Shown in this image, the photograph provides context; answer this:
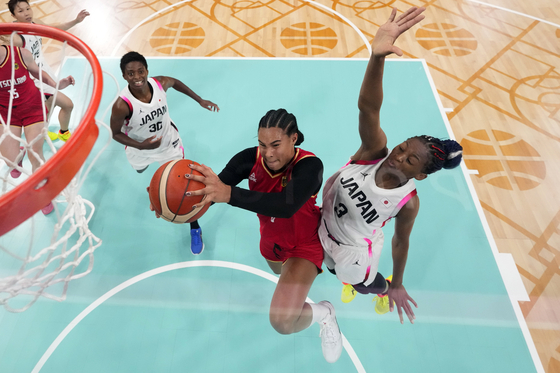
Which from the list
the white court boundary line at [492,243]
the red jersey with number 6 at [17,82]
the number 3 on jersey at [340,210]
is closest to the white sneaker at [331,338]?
the number 3 on jersey at [340,210]

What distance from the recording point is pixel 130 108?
2.62 metres

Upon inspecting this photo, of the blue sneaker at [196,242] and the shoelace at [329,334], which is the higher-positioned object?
the shoelace at [329,334]

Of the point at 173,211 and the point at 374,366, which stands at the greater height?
the point at 173,211

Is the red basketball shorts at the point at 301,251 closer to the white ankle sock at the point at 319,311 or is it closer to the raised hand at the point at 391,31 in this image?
the white ankle sock at the point at 319,311

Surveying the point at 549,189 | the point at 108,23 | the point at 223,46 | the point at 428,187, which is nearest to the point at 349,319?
the point at 428,187

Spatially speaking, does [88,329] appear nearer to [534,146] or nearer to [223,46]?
[223,46]

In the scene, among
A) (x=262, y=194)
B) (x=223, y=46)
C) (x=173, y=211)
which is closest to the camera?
(x=262, y=194)

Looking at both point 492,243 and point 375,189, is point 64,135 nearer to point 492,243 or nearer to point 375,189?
point 375,189

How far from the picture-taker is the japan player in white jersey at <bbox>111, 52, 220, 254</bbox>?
256 centimetres

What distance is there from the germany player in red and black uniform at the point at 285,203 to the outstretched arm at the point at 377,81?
306 mm

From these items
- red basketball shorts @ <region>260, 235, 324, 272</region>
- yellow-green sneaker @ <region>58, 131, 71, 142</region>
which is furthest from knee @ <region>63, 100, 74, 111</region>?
red basketball shorts @ <region>260, 235, 324, 272</region>

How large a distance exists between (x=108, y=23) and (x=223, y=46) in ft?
6.25

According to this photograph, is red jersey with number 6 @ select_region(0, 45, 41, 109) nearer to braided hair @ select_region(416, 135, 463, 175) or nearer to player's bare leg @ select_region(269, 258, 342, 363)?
player's bare leg @ select_region(269, 258, 342, 363)

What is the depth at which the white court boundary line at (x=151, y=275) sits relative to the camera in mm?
2512
